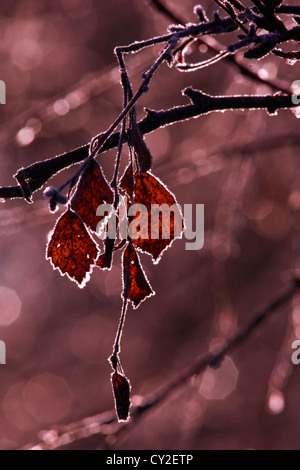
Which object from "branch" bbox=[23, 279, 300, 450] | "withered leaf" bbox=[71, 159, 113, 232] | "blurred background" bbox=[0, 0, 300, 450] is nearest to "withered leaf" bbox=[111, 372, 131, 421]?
"withered leaf" bbox=[71, 159, 113, 232]

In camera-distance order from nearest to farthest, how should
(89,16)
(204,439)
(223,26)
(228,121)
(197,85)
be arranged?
1. (223,26)
2. (228,121)
3. (197,85)
4. (204,439)
5. (89,16)

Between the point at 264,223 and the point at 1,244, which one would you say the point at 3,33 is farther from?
the point at 264,223

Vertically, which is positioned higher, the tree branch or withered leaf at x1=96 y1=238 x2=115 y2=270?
the tree branch

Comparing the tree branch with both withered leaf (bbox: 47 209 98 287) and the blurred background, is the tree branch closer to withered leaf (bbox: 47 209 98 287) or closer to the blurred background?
withered leaf (bbox: 47 209 98 287)

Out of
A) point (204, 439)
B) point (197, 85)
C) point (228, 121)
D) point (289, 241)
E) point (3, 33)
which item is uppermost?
point (3, 33)

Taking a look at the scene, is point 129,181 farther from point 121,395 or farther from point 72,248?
point 121,395

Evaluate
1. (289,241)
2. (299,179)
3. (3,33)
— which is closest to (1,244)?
(3,33)

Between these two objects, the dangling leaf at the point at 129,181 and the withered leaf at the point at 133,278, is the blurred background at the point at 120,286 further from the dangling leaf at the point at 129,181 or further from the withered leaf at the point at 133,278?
the dangling leaf at the point at 129,181
